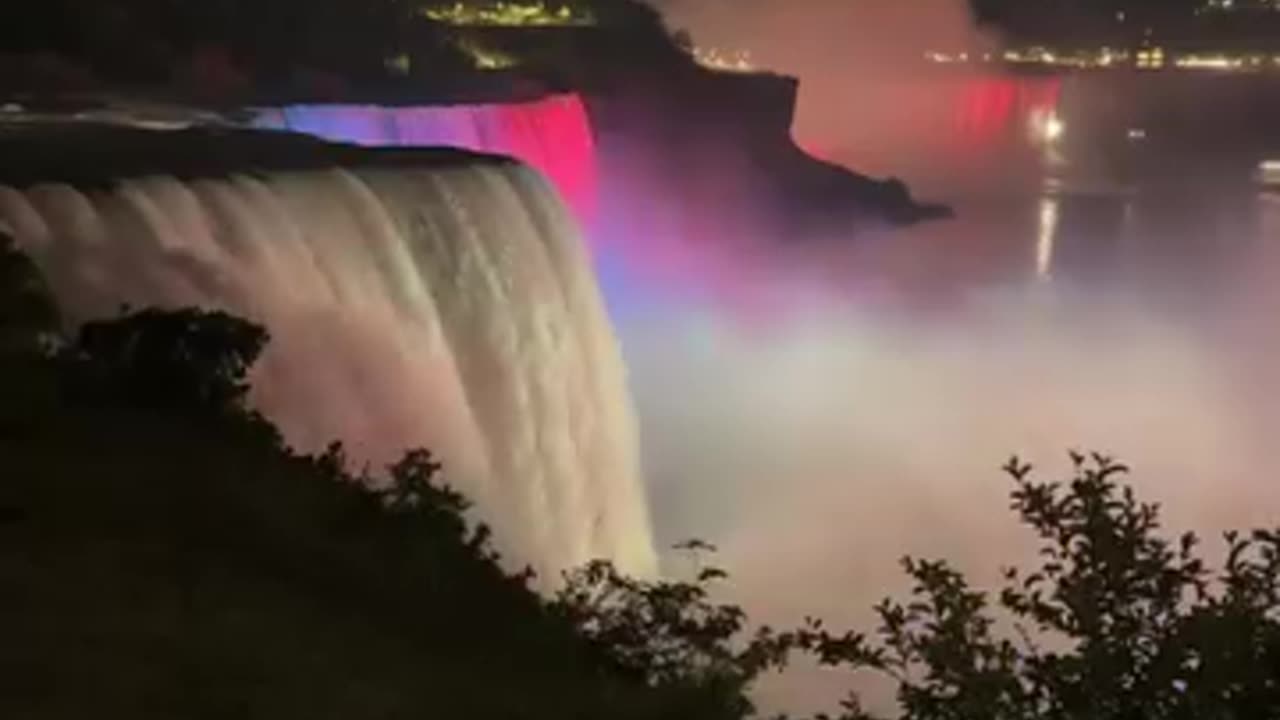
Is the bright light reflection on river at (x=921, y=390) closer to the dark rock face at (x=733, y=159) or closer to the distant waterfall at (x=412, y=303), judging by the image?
the dark rock face at (x=733, y=159)

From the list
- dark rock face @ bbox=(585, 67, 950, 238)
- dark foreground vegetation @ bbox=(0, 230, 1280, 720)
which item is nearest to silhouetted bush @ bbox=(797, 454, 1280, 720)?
dark foreground vegetation @ bbox=(0, 230, 1280, 720)

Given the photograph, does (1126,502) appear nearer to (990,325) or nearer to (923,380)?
(923,380)

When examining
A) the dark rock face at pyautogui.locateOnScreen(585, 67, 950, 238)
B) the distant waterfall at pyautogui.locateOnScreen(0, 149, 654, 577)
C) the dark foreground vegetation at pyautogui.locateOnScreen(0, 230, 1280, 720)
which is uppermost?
the dark rock face at pyautogui.locateOnScreen(585, 67, 950, 238)

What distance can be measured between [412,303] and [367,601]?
508 centimetres

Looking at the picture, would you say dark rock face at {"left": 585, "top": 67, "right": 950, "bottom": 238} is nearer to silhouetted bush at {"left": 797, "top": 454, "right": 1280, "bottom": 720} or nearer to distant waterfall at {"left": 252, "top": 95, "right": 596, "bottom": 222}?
distant waterfall at {"left": 252, "top": 95, "right": 596, "bottom": 222}

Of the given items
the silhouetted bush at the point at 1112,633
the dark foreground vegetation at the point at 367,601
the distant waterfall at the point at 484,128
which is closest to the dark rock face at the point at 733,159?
the distant waterfall at the point at 484,128

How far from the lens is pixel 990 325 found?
34156mm

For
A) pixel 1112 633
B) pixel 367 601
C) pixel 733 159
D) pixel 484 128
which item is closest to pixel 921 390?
pixel 484 128

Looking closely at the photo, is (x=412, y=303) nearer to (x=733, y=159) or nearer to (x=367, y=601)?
(x=367, y=601)

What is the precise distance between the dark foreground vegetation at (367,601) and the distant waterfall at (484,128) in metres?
8.84

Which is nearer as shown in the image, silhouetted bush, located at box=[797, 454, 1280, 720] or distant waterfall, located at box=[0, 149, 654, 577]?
silhouetted bush, located at box=[797, 454, 1280, 720]

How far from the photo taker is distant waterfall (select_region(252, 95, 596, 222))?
19938mm

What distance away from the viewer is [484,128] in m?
22.5

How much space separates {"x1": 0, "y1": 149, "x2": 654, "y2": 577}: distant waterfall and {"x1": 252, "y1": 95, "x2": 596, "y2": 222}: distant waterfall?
3964 mm
